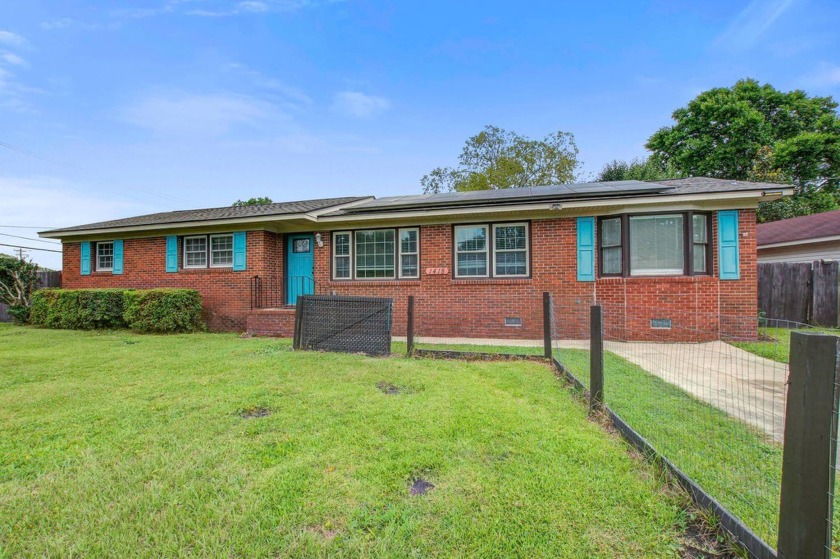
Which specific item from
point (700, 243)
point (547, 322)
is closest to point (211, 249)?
point (547, 322)

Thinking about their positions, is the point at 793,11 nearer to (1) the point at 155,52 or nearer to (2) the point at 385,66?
(2) the point at 385,66

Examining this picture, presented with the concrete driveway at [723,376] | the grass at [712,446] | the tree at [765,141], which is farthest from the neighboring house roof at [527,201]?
the tree at [765,141]

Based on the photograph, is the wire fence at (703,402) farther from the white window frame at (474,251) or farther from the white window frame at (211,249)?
the white window frame at (211,249)

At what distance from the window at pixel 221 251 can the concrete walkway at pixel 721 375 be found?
6480 mm

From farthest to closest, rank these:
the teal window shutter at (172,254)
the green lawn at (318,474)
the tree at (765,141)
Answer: the tree at (765,141)
the teal window shutter at (172,254)
the green lawn at (318,474)

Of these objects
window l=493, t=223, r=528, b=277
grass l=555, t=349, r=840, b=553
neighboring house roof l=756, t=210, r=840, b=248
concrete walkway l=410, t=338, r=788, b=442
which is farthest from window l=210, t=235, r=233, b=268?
neighboring house roof l=756, t=210, r=840, b=248

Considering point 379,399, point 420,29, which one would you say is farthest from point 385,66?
point 379,399

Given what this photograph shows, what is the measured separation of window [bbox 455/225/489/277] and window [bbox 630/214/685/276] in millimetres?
3299

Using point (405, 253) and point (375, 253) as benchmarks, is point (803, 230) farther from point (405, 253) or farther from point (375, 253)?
point (375, 253)

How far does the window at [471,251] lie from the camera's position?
9836 millimetres

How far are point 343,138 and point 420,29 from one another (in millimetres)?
6212

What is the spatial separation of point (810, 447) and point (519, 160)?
2680cm

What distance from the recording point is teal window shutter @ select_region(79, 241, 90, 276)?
12539 mm

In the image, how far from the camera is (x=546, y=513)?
83.0 inches
